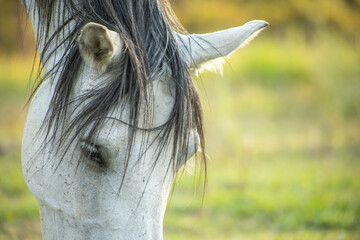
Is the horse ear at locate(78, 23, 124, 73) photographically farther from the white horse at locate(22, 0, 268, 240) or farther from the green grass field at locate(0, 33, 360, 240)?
the green grass field at locate(0, 33, 360, 240)

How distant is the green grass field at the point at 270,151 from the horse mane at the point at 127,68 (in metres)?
0.16

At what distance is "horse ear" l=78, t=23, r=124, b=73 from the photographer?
1.14 m

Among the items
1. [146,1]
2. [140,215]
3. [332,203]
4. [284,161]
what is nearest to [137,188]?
[140,215]

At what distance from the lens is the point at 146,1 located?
1418 millimetres

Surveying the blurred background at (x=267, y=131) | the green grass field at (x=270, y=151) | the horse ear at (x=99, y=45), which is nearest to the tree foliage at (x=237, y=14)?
the blurred background at (x=267, y=131)

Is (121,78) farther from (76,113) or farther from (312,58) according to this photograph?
(312,58)

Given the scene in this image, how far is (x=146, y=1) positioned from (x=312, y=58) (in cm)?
581

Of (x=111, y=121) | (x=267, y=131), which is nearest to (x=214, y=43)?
(x=111, y=121)

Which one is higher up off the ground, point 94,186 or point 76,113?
point 76,113

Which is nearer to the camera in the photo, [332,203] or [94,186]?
[94,186]

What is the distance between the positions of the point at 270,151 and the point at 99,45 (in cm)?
424

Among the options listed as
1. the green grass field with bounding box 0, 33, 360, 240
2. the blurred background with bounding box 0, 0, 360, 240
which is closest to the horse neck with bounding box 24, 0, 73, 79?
the blurred background with bounding box 0, 0, 360, 240

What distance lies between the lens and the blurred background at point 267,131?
3.34 m

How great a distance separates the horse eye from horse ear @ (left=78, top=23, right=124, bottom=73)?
→ 243 mm
